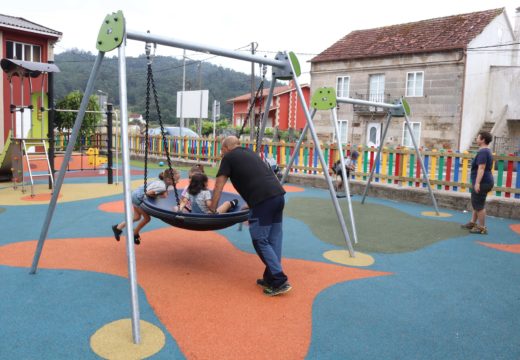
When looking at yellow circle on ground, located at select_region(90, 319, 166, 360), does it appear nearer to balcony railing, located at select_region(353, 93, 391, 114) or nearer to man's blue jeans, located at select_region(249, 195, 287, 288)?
man's blue jeans, located at select_region(249, 195, 287, 288)

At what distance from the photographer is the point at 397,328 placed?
3.04 meters

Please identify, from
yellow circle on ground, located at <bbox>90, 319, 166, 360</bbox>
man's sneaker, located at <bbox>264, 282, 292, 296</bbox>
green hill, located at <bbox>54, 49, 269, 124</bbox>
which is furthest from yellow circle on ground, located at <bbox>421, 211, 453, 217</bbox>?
green hill, located at <bbox>54, 49, 269, 124</bbox>

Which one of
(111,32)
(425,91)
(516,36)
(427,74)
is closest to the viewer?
(111,32)

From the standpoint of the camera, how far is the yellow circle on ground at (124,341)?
8.50 ft

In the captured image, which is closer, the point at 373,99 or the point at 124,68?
the point at 124,68

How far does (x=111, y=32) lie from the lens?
329 centimetres

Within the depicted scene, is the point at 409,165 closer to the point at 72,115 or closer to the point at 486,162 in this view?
the point at 486,162

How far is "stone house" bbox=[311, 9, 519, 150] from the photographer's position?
67.4ft

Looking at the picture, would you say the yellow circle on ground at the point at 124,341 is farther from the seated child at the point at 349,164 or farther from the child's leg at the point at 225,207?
the seated child at the point at 349,164

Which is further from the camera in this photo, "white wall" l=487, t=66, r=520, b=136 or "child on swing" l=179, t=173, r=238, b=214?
"white wall" l=487, t=66, r=520, b=136

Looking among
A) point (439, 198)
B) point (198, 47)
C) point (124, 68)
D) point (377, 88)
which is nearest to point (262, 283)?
point (124, 68)

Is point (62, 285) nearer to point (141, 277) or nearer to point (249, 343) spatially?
point (141, 277)

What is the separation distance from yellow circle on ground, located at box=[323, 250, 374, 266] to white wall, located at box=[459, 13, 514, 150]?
60.2 feet

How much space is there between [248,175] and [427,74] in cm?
2013
